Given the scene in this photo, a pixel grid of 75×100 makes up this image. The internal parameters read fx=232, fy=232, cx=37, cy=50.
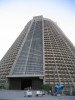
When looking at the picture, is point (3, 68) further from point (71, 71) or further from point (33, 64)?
point (71, 71)

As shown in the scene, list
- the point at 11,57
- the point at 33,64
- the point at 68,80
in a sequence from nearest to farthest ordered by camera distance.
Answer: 1. the point at 68,80
2. the point at 33,64
3. the point at 11,57

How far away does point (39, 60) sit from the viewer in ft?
186

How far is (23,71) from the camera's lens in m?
54.6

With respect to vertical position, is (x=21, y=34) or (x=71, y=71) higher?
(x=21, y=34)

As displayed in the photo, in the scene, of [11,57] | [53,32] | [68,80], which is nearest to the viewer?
[68,80]

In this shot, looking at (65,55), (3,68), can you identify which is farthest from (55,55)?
(3,68)

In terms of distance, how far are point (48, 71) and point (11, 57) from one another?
38.7 feet

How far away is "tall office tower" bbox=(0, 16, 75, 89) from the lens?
52.7 metres

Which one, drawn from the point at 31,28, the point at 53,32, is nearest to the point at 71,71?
the point at 53,32

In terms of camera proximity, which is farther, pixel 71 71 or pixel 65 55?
pixel 65 55

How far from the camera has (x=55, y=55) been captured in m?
57.8

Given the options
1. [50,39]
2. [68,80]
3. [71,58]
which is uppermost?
[50,39]

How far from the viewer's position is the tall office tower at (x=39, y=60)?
173ft

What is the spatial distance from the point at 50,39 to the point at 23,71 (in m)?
13.4
